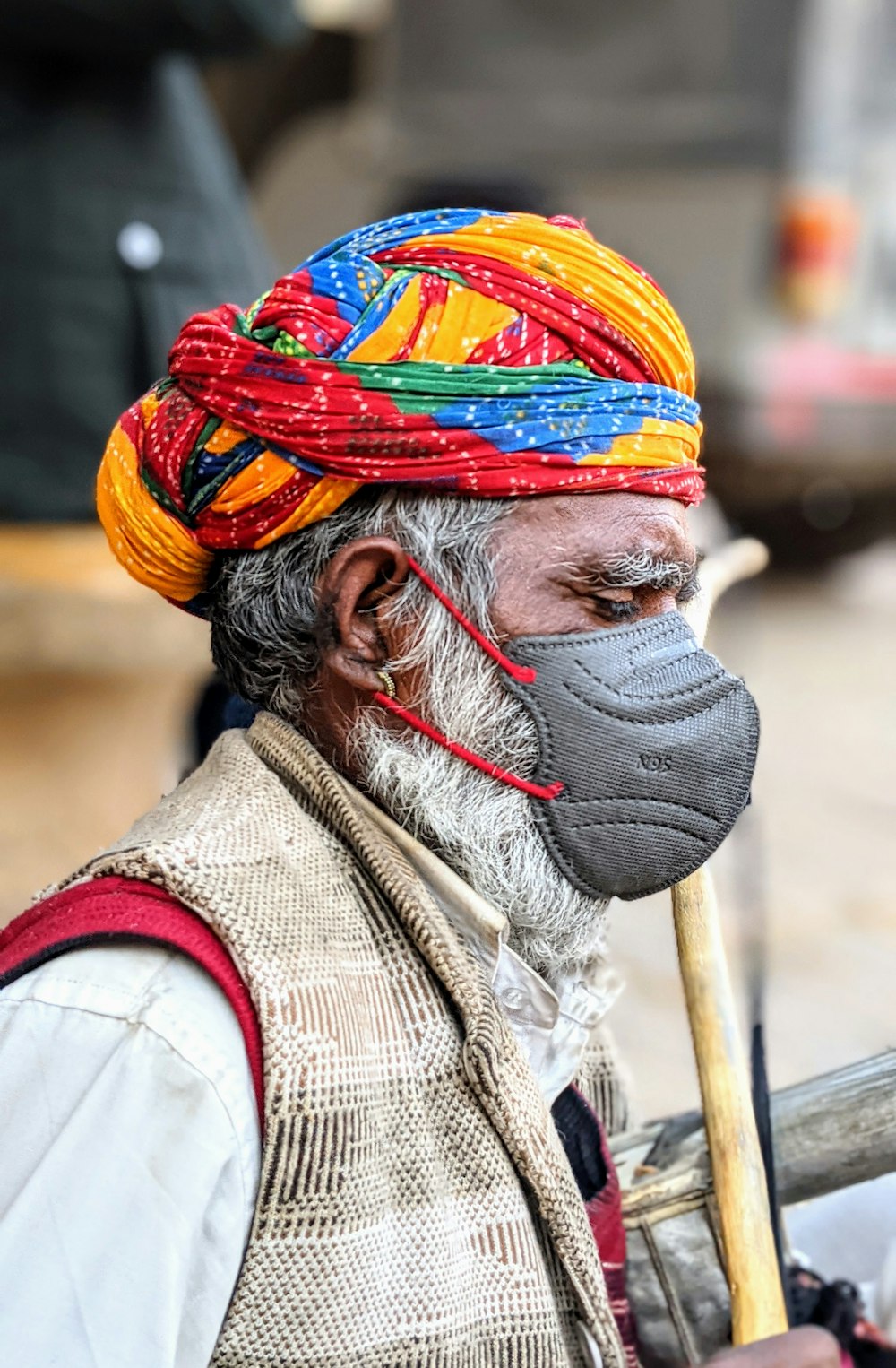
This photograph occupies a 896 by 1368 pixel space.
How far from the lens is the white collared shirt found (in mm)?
1214

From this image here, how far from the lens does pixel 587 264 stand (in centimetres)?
162

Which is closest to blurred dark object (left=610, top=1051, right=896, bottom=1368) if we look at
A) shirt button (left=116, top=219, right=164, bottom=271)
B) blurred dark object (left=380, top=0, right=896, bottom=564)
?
shirt button (left=116, top=219, right=164, bottom=271)

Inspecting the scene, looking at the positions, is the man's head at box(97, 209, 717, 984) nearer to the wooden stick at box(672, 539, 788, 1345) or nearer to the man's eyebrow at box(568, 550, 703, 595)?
the man's eyebrow at box(568, 550, 703, 595)

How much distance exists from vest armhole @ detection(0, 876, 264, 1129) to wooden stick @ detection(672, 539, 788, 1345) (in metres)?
0.69

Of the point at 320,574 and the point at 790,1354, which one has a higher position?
the point at 320,574

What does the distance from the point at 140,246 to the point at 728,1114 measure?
2718 millimetres

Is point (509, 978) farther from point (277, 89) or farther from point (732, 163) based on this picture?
point (277, 89)

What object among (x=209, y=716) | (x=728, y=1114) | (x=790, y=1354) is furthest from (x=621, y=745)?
(x=209, y=716)

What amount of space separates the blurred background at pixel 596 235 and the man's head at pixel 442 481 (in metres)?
0.53

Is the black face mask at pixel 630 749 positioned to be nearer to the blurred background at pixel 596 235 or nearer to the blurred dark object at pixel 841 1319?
the blurred background at pixel 596 235

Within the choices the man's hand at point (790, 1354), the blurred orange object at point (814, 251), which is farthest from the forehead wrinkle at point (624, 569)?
the blurred orange object at point (814, 251)

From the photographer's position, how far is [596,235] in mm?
8312

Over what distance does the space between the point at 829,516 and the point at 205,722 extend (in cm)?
802

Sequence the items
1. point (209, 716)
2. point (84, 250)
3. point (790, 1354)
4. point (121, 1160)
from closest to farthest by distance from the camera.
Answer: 1. point (121, 1160)
2. point (790, 1354)
3. point (209, 716)
4. point (84, 250)
